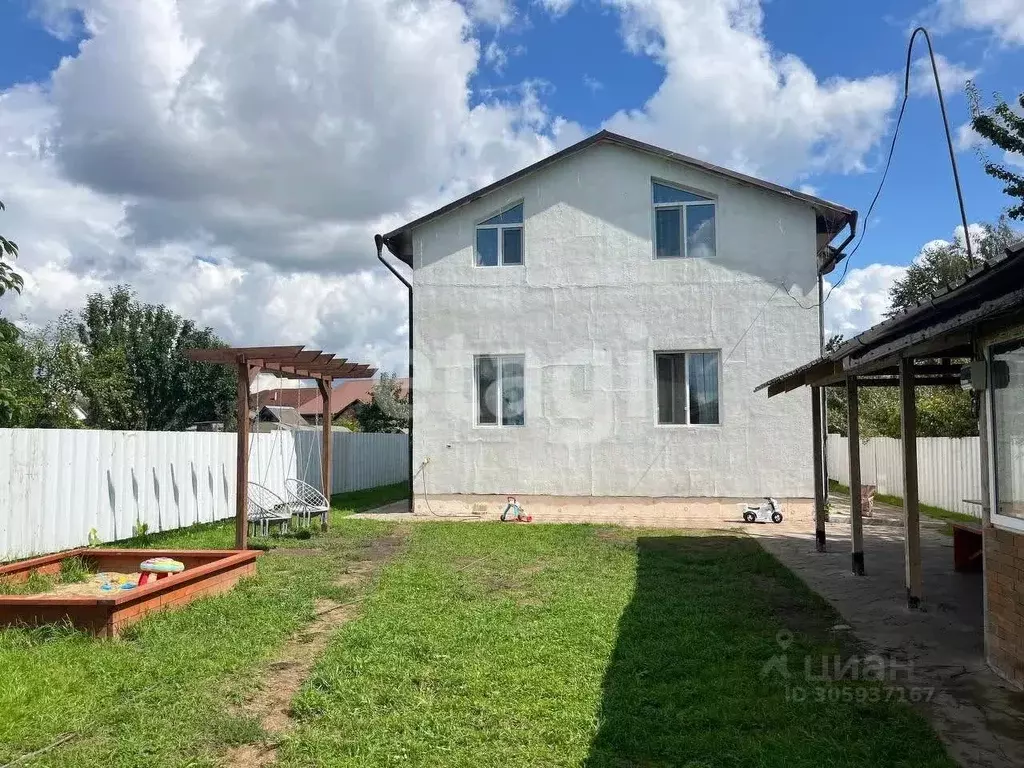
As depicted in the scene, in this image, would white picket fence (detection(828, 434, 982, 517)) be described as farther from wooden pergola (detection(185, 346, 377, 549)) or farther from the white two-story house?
wooden pergola (detection(185, 346, 377, 549))

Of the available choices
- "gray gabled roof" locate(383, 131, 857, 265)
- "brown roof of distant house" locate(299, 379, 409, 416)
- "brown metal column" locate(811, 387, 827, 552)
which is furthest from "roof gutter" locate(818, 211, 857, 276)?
"brown roof of distant house" locate(299, 379, 409, 416)

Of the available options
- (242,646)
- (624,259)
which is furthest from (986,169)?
(242,646)

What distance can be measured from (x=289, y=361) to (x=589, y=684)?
315 inches

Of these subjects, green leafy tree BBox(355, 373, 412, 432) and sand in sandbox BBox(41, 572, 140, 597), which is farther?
green leafy tree BBox(355, 373, 412, 432)

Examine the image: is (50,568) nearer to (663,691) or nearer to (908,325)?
(663,691)

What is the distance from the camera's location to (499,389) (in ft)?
49.0

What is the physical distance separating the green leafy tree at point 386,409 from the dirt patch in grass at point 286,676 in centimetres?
2597

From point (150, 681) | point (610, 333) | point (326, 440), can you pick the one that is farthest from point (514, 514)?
point (150, 681)

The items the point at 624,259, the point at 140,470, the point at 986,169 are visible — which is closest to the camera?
the point at 140,470

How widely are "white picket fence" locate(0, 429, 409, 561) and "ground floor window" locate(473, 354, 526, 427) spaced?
14.2ft

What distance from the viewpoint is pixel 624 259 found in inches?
578

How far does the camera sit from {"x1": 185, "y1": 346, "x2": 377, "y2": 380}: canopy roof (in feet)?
34.1

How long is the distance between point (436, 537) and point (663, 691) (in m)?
7.24

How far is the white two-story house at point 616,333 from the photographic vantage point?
46.3ft
